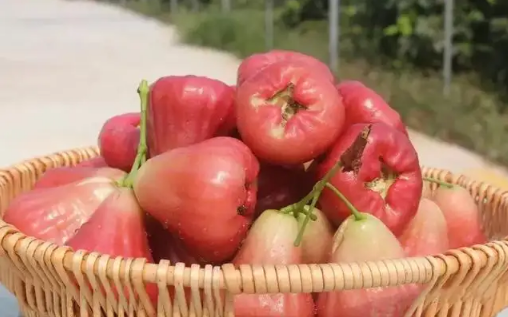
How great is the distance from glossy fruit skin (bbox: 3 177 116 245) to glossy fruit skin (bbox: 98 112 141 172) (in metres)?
0.07

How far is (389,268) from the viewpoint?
0.59 m

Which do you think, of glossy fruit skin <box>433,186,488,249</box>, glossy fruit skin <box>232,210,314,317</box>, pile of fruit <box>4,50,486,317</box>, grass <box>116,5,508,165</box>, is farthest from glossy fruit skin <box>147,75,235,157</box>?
grass <box>116,5,508,165</box>

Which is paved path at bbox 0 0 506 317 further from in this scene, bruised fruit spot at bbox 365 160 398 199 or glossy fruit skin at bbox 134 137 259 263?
bruised fruit spot at bbox 365 160 398 199

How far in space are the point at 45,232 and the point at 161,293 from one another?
17 centimetres

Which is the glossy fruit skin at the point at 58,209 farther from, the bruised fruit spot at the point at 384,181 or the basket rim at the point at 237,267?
the bruised fruit spot at the point at 384,181

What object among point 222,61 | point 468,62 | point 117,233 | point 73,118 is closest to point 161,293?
point 117,233

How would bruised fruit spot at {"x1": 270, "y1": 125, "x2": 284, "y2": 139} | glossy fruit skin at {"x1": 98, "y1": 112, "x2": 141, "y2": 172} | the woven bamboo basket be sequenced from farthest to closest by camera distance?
glossy fruit skin at {"x1": 98, "y1": 112, "x2": 141, "y2": 172} → bruised fruit spot at {"x1": 270, "y1": 125, "x2": 284, "y2": 139} → the woven bamboo basket

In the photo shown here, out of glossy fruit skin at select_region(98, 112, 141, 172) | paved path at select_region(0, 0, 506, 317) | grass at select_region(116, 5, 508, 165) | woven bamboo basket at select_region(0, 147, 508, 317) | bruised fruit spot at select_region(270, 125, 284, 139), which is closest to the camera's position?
woven bamboo basket at select_region(0, 147, 508, 317)

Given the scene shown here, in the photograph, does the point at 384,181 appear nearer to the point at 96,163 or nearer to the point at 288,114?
the point at 288,114

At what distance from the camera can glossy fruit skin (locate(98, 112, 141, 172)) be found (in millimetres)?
823

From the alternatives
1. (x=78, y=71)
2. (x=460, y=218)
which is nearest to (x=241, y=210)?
(x=460, y=218)

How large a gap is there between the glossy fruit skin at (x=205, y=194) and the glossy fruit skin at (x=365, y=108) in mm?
131

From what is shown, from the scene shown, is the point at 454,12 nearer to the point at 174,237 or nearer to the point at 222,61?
the point at 222,61

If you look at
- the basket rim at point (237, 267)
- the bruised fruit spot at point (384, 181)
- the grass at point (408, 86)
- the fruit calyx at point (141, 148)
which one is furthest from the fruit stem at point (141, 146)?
the grass at point (408, 86)
